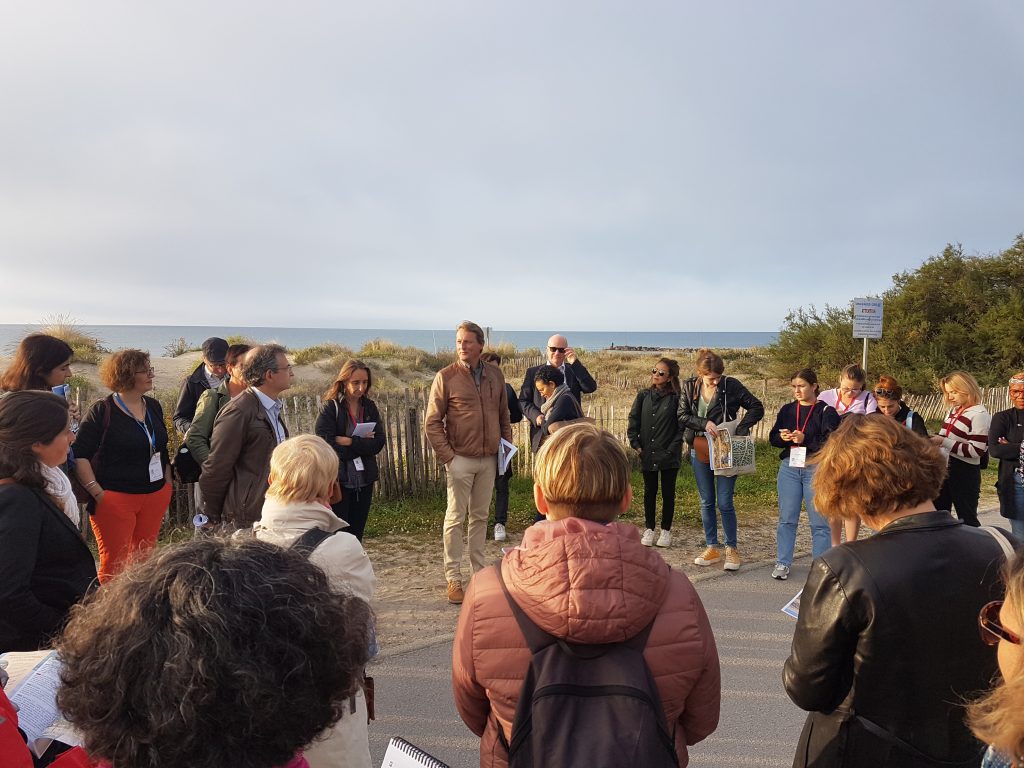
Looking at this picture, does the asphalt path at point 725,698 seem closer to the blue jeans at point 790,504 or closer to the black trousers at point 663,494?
the blue jeans at point 790,504

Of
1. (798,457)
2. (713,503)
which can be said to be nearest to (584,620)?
(798,457)

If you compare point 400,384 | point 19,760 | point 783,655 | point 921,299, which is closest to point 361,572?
point 19,760

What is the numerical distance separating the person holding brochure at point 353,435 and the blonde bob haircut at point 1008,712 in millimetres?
4909

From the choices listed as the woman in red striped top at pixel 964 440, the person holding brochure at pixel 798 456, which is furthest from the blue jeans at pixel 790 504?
the woman in red striped top at pixel 964 440

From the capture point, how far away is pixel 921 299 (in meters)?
22.3

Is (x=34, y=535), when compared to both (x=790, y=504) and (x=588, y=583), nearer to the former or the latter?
(x=588, y=583)

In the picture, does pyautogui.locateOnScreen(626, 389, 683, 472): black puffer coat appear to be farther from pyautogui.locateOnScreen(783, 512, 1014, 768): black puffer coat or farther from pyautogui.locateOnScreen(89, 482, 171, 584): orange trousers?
pyautogui.locateOnScreen(783, 512, 1014, 768): black puffer coat

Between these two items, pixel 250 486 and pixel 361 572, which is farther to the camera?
pixel 250 486

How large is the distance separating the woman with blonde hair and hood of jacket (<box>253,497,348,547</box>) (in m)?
4.44

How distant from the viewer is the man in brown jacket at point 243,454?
13.9 ft

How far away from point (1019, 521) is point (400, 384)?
18708mm

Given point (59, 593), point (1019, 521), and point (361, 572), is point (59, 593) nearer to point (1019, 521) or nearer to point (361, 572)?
point (361, 572)

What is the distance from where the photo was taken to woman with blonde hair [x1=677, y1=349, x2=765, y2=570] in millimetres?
6277

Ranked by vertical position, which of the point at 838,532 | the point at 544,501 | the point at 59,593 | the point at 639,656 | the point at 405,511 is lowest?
the point at 405,511
